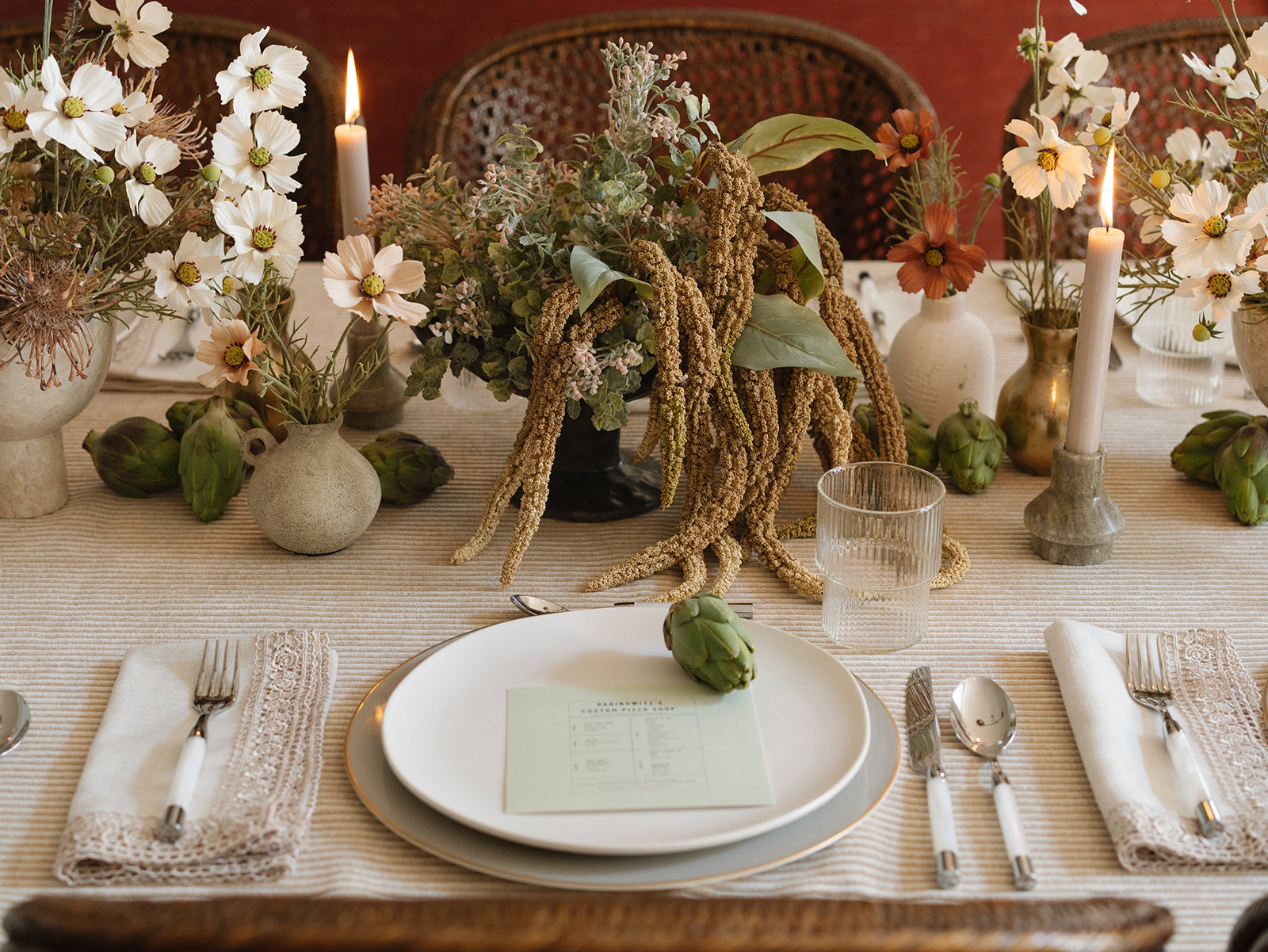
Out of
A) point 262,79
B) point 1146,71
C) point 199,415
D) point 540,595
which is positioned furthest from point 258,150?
point 1146,71

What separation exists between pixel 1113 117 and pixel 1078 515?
33cm

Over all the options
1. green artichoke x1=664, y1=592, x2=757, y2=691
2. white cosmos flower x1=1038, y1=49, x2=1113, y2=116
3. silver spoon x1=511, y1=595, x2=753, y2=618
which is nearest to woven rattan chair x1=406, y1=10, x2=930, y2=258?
white cosmos flower x1=1038, y1=49, x2=1113, y2=116

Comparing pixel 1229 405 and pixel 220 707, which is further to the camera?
pixel 1229 405

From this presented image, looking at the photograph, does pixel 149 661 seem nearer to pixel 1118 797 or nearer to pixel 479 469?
pixel 479 469

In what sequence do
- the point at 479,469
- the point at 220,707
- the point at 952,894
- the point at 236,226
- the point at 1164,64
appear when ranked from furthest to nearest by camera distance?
the point at 1164,64
the point at 479,469
the point at 236,226
the point at 220,707
the point at 952,894

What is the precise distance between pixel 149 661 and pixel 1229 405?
1.05 meters

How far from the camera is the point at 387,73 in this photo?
2445 mm

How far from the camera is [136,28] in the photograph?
37.5 inches

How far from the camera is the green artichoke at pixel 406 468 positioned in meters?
1.07

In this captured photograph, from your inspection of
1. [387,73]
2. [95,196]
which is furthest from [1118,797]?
[387,73]

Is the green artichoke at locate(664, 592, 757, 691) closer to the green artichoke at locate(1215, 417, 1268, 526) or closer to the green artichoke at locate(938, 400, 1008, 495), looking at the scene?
the green artichoke at locate(938, 400, 1008, 495)

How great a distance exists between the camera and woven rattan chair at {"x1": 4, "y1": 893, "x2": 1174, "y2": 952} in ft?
1.32

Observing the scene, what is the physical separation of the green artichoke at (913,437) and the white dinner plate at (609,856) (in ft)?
1.38

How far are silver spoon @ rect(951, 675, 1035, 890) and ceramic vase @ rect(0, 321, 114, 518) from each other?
0.74m
